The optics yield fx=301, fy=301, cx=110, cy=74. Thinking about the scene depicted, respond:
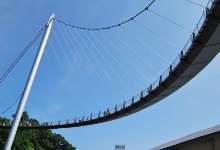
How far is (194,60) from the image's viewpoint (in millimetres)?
22859

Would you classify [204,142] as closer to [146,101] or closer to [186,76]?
[186,76]

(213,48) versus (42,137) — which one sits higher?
(42,137)

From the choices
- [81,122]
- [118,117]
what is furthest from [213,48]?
[81,122]

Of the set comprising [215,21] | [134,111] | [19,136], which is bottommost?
[215,21]

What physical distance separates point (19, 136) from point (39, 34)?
52820mm

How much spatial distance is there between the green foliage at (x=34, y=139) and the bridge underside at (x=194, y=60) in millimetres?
47752

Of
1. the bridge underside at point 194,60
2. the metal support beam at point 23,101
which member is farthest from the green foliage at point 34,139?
the metal support beam at point 23,101

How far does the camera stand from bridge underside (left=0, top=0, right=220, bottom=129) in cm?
1911

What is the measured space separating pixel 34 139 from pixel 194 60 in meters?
74.0

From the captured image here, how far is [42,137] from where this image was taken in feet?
320

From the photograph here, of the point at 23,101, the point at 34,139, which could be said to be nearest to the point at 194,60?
the point at 23,101

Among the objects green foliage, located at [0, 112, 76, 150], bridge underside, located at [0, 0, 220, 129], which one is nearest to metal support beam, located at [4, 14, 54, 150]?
bridge underside, located at [0, 0, 220, 129]

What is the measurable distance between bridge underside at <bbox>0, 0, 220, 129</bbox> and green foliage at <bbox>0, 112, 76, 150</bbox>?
47.8 m

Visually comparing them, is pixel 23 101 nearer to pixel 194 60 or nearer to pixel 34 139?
pixel 194 60
